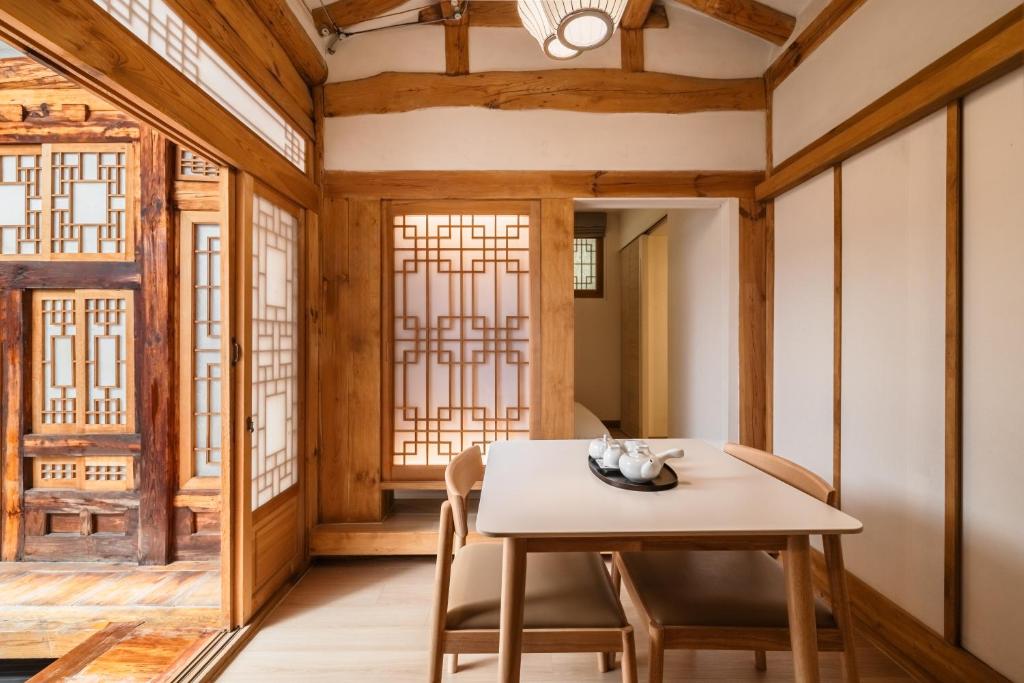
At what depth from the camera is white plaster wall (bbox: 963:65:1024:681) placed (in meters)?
1.40

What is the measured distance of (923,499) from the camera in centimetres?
171

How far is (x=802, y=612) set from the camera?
1167 millimetres

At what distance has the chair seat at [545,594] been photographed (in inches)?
50.4

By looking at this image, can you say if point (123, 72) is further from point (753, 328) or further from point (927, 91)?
point (753, 328)

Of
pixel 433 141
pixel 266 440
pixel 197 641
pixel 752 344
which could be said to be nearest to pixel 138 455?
pixel 266 440

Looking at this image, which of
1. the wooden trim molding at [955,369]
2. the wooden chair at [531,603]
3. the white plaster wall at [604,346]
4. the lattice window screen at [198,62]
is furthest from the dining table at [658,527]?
the white plaster wall at [604,346]

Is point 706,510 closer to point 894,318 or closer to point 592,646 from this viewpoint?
point 592,646

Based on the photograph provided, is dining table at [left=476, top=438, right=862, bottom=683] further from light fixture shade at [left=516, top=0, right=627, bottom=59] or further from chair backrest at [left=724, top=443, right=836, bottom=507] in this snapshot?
light fixture shade at [left=516, top=0, right=627, bottom=59]

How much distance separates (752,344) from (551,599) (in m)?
2.12

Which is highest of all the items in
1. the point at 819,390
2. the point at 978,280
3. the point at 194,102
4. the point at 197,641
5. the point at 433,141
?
the point at 433,141

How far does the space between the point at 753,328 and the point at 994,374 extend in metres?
1.32

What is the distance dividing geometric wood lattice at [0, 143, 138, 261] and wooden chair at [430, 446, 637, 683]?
2698 mm

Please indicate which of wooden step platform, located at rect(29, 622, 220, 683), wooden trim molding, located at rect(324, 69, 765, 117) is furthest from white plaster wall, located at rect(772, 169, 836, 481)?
wooden step platform, located at rect(29, 622, 220, 683)

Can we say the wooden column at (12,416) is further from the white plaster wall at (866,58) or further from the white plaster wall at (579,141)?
the white plaster wall at (866,58)
